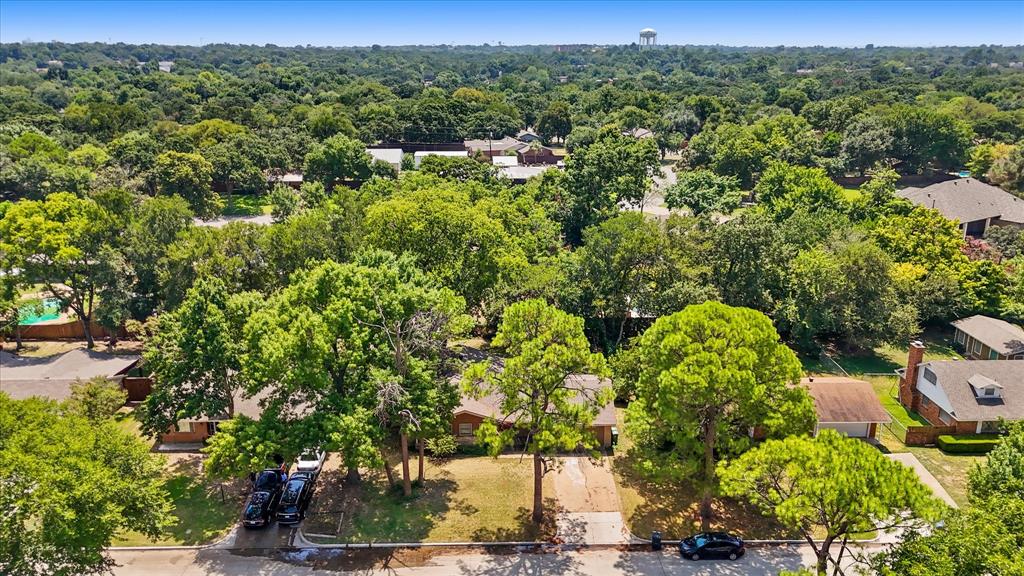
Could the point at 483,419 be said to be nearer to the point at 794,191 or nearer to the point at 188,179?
the point at 794,191

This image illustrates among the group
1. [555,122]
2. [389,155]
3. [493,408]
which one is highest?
[555,122]

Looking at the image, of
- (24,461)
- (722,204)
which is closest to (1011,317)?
(722,204)

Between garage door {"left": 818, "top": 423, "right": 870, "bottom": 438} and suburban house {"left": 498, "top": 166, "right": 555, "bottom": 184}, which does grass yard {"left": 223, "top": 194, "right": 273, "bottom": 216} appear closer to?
suburban house {"left": 498, "top": 166, "right": 555, "bottom": 184}

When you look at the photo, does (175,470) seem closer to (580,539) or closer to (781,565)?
(580,539)

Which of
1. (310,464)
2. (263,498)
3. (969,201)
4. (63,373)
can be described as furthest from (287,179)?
(969,201)

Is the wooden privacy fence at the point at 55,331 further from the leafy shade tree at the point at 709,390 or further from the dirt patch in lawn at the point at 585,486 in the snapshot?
the leafy shade tree at the point at 709,390

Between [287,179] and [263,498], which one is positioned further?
[287,179]
